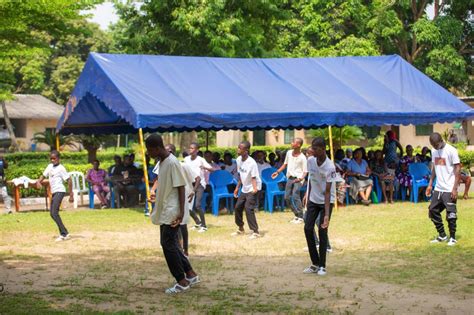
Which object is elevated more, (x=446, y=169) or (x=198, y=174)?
(x=446, y=169)

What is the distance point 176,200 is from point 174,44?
20343 millimetres

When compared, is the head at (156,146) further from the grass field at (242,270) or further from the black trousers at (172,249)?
the grass field at (242,270)

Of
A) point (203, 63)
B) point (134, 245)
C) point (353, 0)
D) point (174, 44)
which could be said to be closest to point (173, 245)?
point (134, 245)

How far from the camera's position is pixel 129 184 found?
1897 centimetres

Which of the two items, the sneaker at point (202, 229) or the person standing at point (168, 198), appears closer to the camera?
the person standing at point (168, 198)

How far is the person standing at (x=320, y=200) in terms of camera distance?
9.61m

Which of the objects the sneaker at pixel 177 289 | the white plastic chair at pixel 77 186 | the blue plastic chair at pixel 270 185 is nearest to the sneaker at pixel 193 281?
the sneaker at pixel 177 289

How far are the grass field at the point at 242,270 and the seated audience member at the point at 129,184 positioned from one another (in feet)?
8.90

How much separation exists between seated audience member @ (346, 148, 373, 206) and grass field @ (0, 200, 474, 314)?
255cm

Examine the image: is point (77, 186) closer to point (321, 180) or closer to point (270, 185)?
point (270, 185)

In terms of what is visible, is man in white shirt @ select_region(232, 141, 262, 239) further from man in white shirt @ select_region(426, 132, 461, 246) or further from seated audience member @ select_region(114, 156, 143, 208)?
seated audience member @ select_region(114, 156, 143, 208)

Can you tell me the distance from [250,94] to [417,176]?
457cm

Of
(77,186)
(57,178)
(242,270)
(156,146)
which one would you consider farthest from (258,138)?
(156,146)

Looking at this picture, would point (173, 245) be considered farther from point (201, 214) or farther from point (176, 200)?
point (201, 214)
